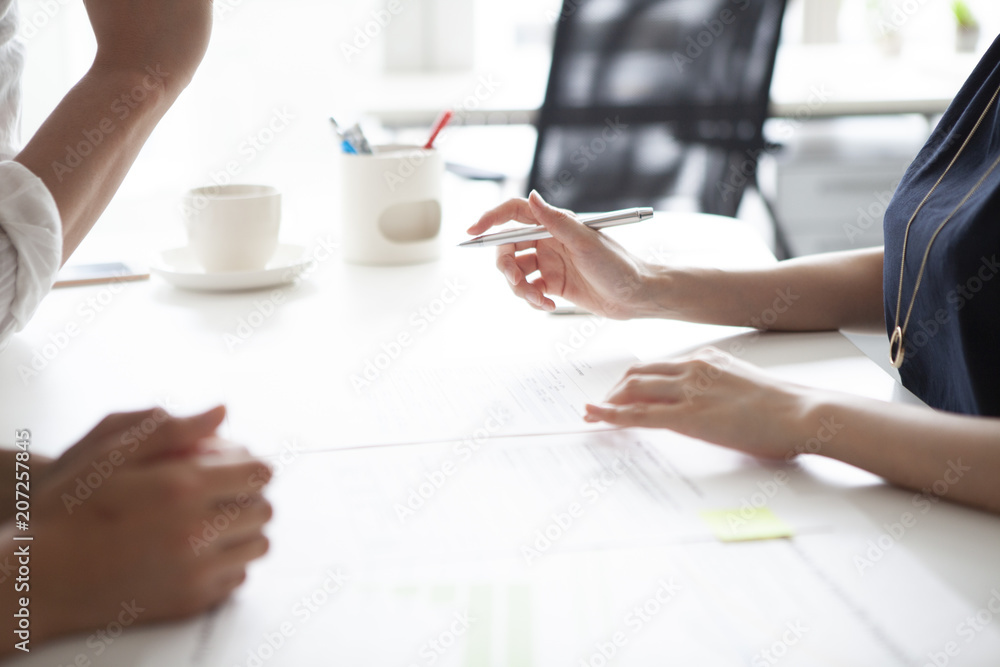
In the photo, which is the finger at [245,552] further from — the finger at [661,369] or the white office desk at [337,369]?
the finger at [661,369]

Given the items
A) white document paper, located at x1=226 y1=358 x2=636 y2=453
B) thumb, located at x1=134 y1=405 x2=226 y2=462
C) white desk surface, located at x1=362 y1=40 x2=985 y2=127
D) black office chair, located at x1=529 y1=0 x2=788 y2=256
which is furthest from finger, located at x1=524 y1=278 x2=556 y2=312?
white desk surface, located at x1=362 y1=40 x2=985 y2=127

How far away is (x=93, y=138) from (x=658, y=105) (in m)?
1.56

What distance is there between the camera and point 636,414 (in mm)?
709

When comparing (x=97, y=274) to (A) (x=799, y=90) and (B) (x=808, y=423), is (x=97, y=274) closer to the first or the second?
(B) (x=808, y=423)

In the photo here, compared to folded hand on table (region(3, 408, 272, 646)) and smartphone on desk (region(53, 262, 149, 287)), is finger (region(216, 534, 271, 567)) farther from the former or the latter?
smartphone on desk (region(53, 262, 149, 287))

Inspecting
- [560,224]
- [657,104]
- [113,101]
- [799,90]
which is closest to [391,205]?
[560,224]

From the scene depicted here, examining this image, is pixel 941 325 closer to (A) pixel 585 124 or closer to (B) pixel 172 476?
(B) pixel 172 476

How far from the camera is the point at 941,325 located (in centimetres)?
84

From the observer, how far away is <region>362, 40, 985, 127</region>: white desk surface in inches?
91.5

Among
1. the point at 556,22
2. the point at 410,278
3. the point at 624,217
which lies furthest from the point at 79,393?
the point at 556,22

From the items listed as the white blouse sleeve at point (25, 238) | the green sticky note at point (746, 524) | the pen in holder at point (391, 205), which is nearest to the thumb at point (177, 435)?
the white blouse sleeve at point (25, 238)

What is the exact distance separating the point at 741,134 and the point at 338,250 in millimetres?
1241

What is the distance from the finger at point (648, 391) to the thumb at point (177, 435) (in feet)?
1.02

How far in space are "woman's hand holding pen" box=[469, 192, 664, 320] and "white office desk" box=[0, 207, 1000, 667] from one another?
0.03m
